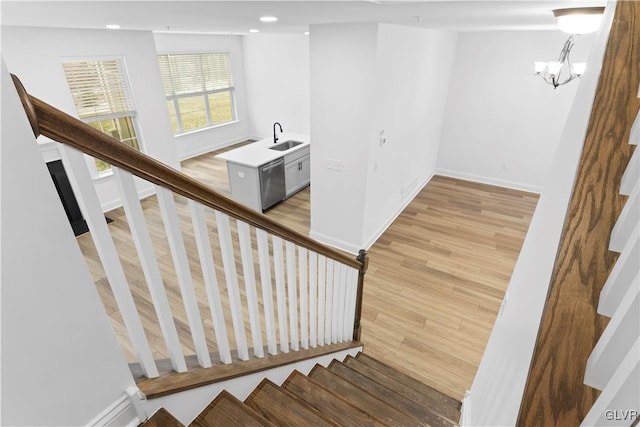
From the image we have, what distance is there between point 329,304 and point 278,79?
6988 mm

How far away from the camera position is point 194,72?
24.2ft

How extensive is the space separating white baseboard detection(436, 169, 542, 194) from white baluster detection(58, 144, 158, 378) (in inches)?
264

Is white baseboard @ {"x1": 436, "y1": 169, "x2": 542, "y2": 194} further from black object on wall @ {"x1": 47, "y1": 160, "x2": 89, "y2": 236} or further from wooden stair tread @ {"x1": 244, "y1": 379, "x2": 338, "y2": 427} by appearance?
black object on wall @ {"x1": 47, "y1": 160, "x2": 89, "y2": 236}

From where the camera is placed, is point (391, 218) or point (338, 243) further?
point (391, 218)

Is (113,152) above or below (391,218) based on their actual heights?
above

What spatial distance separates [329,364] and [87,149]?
2167 millimetres

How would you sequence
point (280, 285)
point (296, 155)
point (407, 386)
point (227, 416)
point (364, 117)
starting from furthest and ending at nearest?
point (296, 155)
point (364, 117)
point (407, 386)
point (280, 285)
point (227, 416)

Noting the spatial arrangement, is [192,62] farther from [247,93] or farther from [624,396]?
[624,396]

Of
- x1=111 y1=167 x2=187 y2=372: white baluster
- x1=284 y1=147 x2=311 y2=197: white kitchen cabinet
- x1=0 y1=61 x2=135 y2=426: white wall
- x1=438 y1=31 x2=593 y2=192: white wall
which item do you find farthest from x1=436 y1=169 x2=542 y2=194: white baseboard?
x1=0 y1=61 x2=135 y2=426: white wall

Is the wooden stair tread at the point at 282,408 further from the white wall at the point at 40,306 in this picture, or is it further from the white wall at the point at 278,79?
the white wall at the point at 278,79

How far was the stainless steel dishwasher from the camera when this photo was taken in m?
5.05

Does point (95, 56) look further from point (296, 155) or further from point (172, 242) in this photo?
point (172, 242)

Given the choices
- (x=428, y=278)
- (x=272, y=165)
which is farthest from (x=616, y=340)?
(x=272, y=165)

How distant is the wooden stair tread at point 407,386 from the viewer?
88.0 inches
